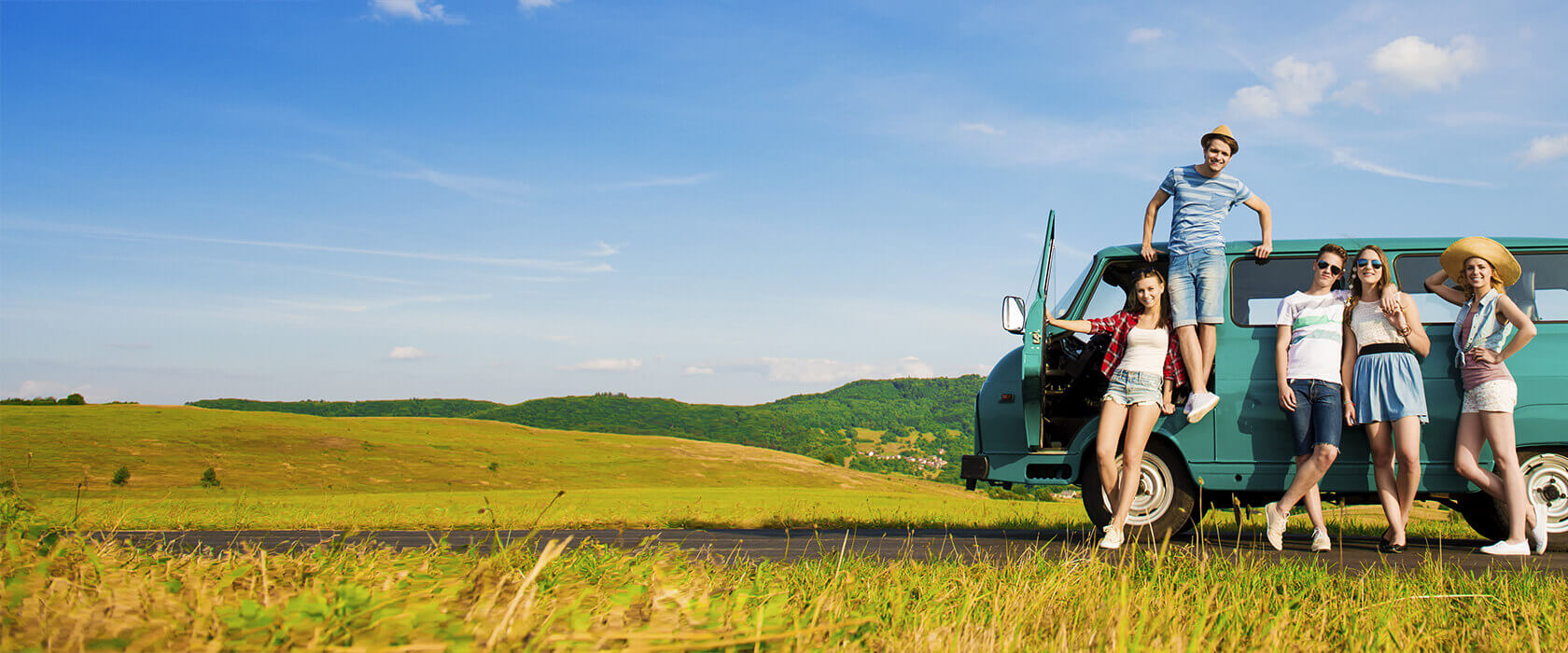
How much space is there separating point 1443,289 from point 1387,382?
96 centimetres

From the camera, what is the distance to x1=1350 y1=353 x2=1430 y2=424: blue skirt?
6.23 meters

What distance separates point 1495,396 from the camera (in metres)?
6.13

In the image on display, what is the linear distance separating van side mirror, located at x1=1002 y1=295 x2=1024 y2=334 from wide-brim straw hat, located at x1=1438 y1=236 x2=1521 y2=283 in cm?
300

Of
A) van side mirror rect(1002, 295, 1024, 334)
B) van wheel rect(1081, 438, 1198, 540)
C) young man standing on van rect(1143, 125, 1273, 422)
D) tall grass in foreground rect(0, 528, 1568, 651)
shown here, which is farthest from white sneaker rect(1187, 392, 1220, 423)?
tall grass in foreground rect(0, 528, 1568, 651)

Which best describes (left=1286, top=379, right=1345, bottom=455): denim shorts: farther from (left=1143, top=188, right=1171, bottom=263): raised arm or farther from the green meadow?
the green meadow

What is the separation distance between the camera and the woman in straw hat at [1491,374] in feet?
20.0

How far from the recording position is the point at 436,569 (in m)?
2.87

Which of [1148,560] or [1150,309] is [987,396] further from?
[1148,560]

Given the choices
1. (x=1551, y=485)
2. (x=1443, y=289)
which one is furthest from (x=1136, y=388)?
(x=1551, y=485)

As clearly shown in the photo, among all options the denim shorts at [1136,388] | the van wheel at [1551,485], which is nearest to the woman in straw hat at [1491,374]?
the van wheel at [1551,485]

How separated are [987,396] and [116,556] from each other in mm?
6067

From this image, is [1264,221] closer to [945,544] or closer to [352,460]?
[945,544]

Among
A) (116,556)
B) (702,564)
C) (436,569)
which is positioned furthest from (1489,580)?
(116,556)

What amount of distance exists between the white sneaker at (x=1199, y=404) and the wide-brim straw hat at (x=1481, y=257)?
1872 mm
